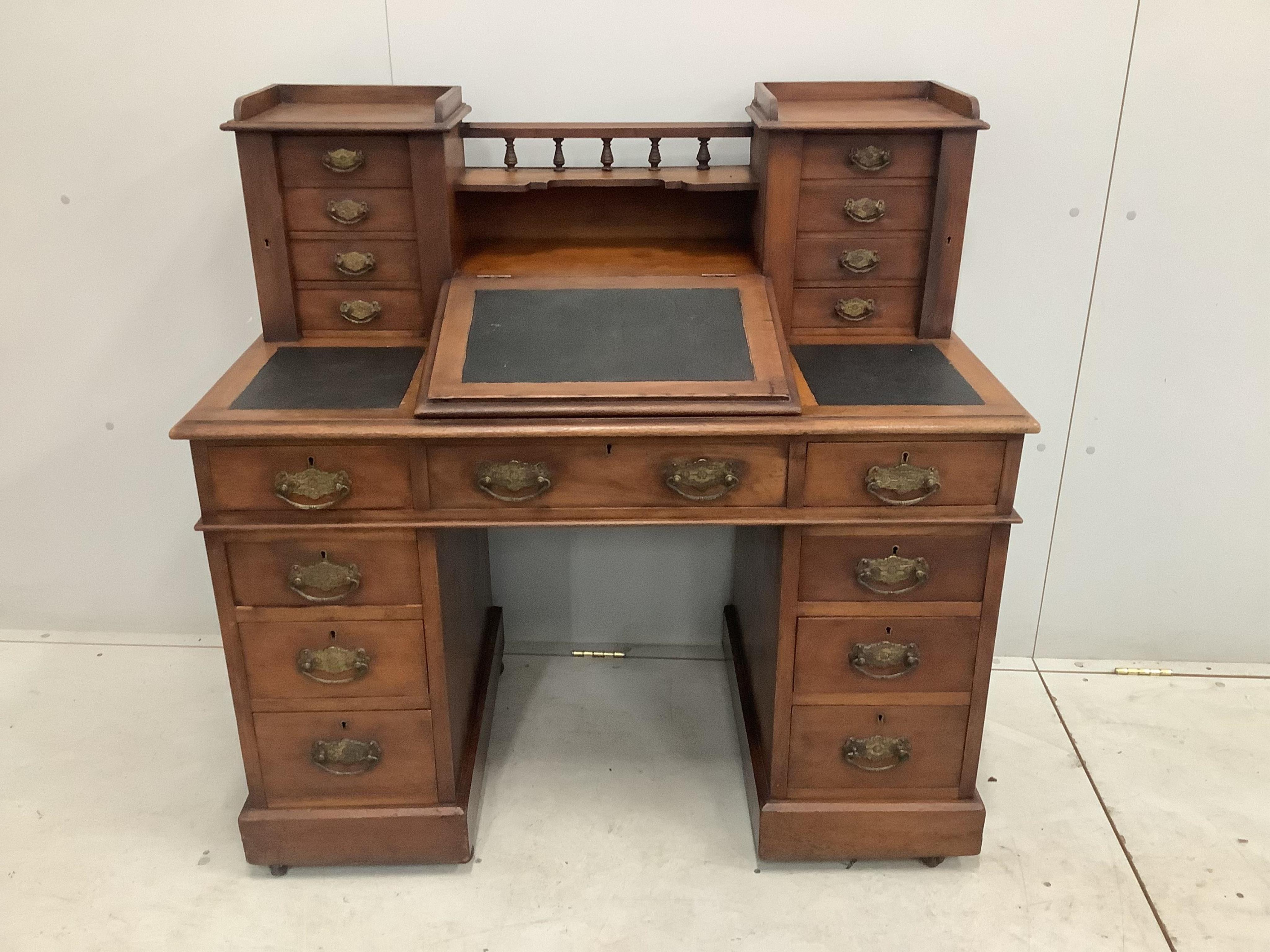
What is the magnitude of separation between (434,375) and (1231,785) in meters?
1.97

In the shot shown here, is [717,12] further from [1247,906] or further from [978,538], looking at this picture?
[1247,906]

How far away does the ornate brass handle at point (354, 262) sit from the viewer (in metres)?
1.99

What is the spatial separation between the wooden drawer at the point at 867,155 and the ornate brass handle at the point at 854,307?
240 millimetres

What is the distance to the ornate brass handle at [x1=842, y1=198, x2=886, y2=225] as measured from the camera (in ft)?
6.46

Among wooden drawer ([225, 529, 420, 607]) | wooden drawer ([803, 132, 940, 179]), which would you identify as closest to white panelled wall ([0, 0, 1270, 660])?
wooden drawer ([803, 132, 940, 179])

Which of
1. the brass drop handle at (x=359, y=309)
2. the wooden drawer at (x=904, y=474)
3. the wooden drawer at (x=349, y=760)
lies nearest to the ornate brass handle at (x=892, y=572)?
the wooden drawer at (x=904, y=474)

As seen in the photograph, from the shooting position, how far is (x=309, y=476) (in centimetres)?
169

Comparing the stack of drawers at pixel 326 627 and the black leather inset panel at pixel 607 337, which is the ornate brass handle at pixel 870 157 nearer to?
the black leather inset panel at pixel 607 337

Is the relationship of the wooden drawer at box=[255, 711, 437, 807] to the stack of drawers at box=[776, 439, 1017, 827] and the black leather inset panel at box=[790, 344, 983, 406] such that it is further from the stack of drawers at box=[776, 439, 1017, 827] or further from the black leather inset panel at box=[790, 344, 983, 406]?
the black leather inset panel at box=[790, 344, 983, 406]

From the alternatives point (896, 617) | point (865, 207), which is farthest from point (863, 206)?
point (896, 617)

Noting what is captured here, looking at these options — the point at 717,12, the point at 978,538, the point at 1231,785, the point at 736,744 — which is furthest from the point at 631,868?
the point at 717,12

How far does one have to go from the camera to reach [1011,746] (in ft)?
7.77

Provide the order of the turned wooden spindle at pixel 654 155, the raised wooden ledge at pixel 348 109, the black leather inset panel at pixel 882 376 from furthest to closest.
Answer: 1. the turned wooden spindle at pixel 654 155
2. the raised wooden ledge at pixel 348 109
3. the black leather inset panel at pixel 882 376

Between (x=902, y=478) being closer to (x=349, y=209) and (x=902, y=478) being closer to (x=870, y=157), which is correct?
(x=870, y=157)
